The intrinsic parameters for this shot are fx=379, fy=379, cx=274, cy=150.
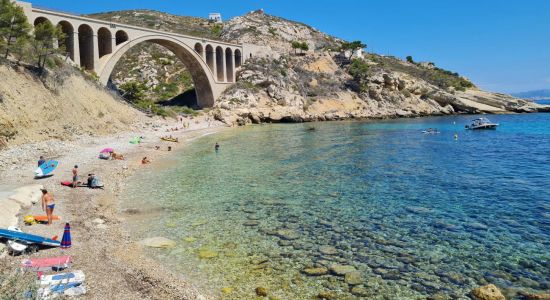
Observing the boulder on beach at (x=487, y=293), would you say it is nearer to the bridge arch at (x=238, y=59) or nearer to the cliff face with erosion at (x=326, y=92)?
the cliff face with erosion at (x=326, y=92)

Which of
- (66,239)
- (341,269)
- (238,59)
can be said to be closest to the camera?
(341,269)

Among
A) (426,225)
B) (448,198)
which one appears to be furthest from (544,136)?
(426,225)

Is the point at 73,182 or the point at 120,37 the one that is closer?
the point at 73,182

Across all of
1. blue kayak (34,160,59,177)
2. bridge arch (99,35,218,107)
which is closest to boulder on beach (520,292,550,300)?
blue kayak (34,160,59,177)

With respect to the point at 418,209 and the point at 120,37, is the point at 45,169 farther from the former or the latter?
the point at 120,37

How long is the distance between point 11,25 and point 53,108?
797 centimetres

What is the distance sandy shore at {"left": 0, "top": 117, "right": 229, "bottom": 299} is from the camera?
29.6ft

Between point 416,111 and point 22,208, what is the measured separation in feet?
274

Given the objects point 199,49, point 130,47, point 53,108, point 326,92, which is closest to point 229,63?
point 199,49

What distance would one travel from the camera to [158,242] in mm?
12516

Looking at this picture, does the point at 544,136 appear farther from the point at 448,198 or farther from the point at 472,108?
the point at 472,108

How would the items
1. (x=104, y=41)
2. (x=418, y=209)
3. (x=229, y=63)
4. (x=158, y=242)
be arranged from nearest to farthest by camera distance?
(x=158, y=242) → (x=418, y=209) → (x=104, y=41) → (x=229, y=63)

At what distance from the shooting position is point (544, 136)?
47.0 meters

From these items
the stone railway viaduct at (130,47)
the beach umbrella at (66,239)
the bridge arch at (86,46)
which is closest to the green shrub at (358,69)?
the stone railway viaduct at (130,47)
